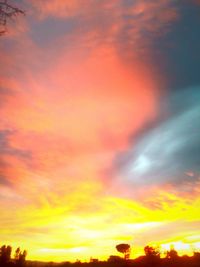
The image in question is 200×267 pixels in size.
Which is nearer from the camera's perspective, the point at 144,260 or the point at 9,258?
the point at 144,260

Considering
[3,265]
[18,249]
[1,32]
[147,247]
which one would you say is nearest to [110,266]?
[147,247]

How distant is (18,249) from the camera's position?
109m

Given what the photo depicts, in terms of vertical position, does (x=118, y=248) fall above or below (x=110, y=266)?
above

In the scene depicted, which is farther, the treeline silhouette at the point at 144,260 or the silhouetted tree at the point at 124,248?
the silhouetted tree at the point at 124,248

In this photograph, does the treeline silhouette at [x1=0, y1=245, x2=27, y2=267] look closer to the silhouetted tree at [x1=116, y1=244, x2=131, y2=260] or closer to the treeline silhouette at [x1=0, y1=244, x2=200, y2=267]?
the treeline silhouette at [x1=0, y1=244, x2=200, y2=267]

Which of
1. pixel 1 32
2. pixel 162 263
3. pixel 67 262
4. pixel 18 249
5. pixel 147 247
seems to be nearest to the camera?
pixel 1 32

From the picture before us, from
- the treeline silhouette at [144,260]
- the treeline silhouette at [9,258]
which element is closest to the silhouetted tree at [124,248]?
the treeline silhouette at [144,260]

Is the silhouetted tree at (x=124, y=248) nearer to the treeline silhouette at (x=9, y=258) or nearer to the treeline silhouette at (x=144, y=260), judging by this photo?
the treeline silhouette at (x=144, y=260)

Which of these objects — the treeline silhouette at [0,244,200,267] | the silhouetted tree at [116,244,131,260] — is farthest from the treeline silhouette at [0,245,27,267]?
the silhouetted tree at [116,244,131,260]

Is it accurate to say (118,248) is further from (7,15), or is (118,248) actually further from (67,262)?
(7,15)

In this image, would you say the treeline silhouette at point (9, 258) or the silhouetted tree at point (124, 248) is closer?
the treeline silhouette at point (9, 258)

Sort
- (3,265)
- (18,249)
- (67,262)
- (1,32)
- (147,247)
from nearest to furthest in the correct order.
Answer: (1,32)
(3,265)
(147,247)
(67,262)
(18,249)

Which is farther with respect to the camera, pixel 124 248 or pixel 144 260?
pixel 124 248

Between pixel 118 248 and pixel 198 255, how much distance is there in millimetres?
30988
